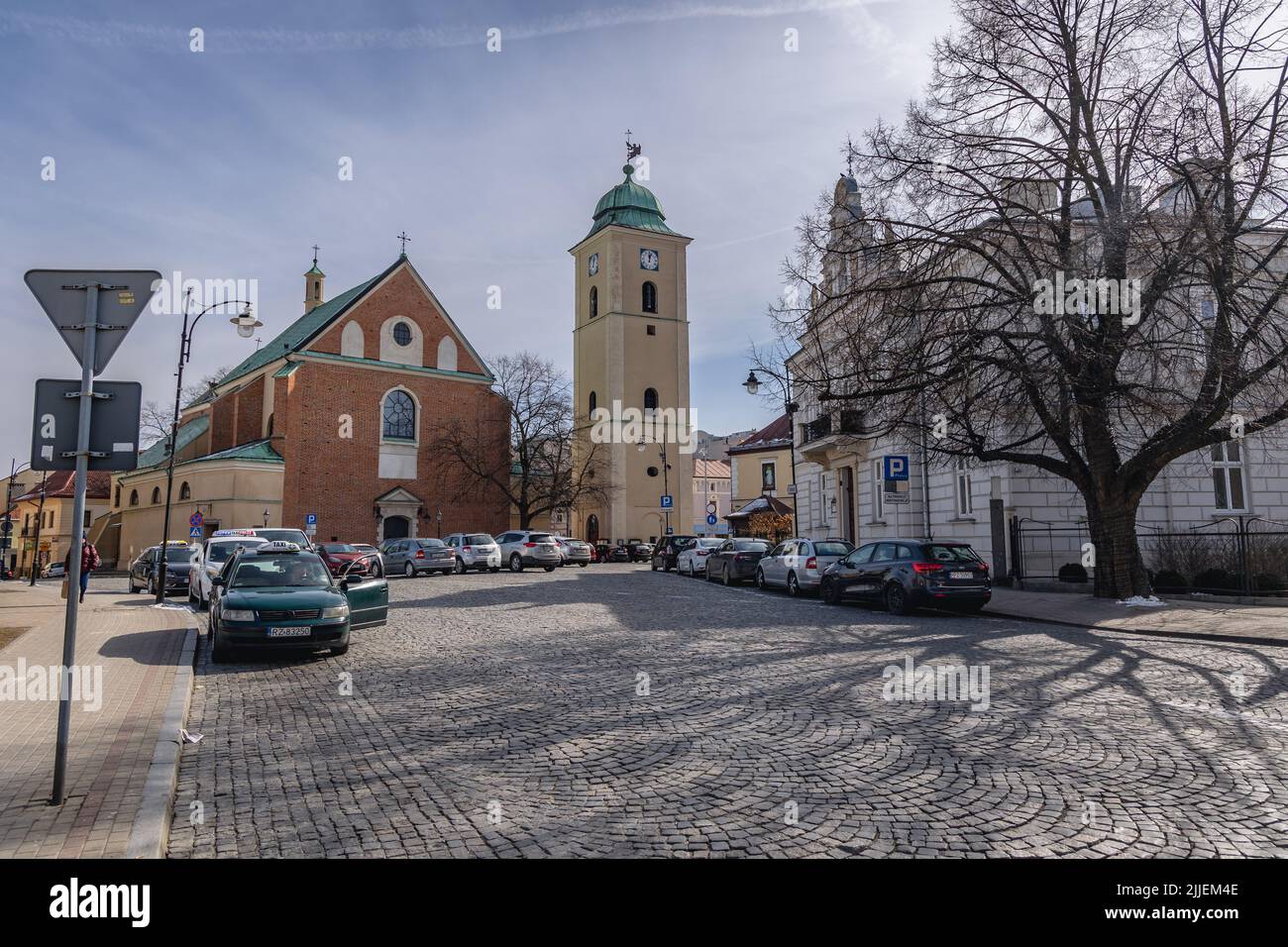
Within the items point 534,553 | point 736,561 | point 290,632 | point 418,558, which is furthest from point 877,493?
point 290,632

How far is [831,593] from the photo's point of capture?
64.4 ft

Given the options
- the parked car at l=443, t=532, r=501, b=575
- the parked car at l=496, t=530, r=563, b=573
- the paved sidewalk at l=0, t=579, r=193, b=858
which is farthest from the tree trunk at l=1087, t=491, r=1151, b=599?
the parked car at l=443, t=532, r=501, b=575

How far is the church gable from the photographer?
51969 mm

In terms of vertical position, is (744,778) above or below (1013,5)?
below

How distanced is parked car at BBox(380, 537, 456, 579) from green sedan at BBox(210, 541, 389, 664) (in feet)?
63.7

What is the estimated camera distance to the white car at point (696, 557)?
30781 millimetres

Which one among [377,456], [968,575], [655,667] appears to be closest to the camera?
[655,667]

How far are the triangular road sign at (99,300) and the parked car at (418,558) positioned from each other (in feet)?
90.4

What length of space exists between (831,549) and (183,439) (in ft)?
164

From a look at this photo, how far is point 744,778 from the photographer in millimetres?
5633

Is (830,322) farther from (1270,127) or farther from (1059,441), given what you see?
(1270,127)

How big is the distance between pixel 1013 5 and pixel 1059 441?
9.32 meters

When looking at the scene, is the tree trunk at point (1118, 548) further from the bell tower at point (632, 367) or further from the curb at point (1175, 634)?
the bell tower at point (632, 367)
